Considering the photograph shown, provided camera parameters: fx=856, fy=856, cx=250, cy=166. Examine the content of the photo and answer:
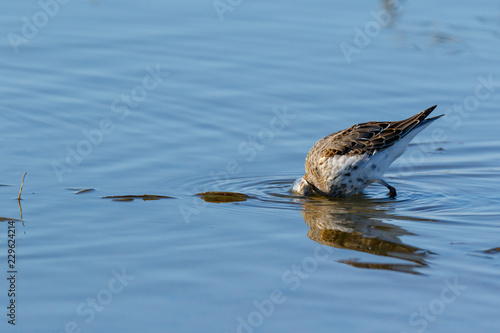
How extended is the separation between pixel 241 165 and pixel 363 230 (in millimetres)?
2445

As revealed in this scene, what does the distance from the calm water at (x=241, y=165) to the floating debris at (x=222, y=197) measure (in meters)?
0.15

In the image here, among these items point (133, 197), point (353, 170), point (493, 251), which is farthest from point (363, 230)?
point (133, 197)

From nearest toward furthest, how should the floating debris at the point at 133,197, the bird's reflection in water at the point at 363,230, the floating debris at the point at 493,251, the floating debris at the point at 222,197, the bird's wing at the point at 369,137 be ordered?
the bird's reflection in water at the point at 363,230 → the floating debris at the point at 493,251 → the floating debris at the point at 133,197 → the floating debris at the point at 222,197 → the bird's wing at the point at 369,137

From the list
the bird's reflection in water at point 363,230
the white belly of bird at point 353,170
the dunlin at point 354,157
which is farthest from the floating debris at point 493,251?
the white belly of bird at point 353,170

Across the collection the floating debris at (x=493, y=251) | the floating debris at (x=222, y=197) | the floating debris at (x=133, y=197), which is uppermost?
the floating debris at (x=133, y=197)

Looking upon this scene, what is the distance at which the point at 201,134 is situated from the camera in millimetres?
11008

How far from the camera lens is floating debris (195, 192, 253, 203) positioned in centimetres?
922

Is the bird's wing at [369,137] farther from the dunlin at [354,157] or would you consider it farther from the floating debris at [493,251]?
the floating debris at [493,251]

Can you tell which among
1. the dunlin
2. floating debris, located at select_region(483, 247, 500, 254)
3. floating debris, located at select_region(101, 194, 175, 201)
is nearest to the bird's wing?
the dunlin

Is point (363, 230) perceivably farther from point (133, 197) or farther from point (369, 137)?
point (133, 197)

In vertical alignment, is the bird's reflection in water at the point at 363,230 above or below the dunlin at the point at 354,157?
below

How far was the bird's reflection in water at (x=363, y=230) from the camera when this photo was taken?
737 centimetres

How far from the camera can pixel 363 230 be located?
8375mm

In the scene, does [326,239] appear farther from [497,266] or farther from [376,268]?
[497,266]
